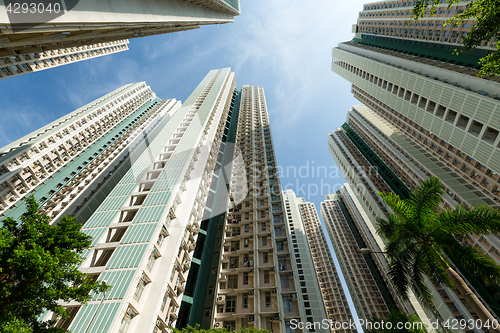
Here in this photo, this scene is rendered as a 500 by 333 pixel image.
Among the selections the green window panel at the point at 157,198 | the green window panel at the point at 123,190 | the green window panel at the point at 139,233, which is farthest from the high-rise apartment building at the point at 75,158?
the green window panel at the point at 139,233

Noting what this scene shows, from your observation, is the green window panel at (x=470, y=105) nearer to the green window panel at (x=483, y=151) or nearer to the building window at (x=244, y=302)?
the green window panel at (x=483, y=151)

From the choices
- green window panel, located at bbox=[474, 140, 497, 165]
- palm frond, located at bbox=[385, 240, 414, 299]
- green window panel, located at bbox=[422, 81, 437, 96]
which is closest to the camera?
palm frond, located at bbox=[385, 240, 414, 299]

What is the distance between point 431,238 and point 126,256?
1021 inches

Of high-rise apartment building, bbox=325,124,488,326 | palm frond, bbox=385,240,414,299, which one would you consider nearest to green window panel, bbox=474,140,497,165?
high-rise apartment building, bbox=325,124,488,326

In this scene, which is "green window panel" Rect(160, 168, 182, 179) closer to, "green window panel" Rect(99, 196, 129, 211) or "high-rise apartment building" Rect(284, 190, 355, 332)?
"green window panel" Rect(99, 196, 129, 211)

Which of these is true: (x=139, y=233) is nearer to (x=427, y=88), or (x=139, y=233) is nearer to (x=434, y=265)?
(x=434, y=265)

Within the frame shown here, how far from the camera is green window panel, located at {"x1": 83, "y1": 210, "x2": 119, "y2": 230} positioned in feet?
76.2

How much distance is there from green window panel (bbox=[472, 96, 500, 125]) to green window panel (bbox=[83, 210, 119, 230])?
46.0m

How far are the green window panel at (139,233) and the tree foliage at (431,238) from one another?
2247 cm

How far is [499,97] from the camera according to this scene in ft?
74.8

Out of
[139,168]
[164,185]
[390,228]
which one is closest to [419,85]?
[390,228]

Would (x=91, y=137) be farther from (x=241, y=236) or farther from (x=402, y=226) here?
(x=402, y=226)

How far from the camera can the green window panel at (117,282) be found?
16016mm

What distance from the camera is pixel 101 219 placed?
24.1 metres
